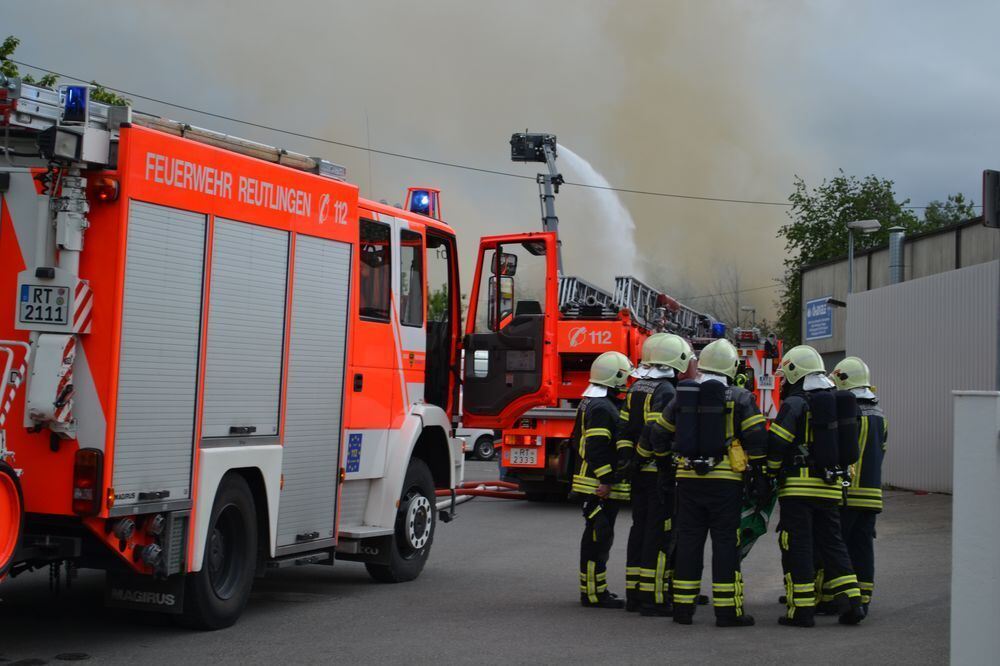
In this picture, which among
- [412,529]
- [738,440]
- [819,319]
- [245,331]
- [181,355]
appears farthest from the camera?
[819,319]

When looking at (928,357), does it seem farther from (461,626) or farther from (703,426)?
(461,626)

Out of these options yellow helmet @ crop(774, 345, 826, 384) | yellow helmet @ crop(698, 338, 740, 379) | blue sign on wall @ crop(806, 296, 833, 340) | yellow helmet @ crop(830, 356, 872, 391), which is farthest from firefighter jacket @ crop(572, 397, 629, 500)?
blue sign on wall @ crop(806, 296, 833, 340)

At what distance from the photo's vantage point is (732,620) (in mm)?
8609

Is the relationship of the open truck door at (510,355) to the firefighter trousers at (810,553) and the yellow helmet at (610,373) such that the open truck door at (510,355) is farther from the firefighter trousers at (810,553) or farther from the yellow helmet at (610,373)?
the firefighter trousers at (810,553)

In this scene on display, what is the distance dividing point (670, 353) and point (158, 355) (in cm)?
391

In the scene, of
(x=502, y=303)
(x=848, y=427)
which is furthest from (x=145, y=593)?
(x=848, y=427)

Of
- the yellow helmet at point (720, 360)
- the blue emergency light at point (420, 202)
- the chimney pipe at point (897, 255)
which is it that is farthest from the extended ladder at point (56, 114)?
the chimney pipe at point (897, 255)

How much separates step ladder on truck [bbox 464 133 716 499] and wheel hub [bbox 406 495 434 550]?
3.26ft

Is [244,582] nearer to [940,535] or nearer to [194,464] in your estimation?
[194,464]

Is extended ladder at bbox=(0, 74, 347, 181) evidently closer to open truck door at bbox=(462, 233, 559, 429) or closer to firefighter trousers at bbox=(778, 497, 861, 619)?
open truck door at bbox=(462, 233, 559, 429)

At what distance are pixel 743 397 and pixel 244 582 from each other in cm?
370

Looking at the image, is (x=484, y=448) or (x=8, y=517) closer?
(x=8, y=517)

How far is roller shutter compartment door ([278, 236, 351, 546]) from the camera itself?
870 cm

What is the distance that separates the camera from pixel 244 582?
328 inches
